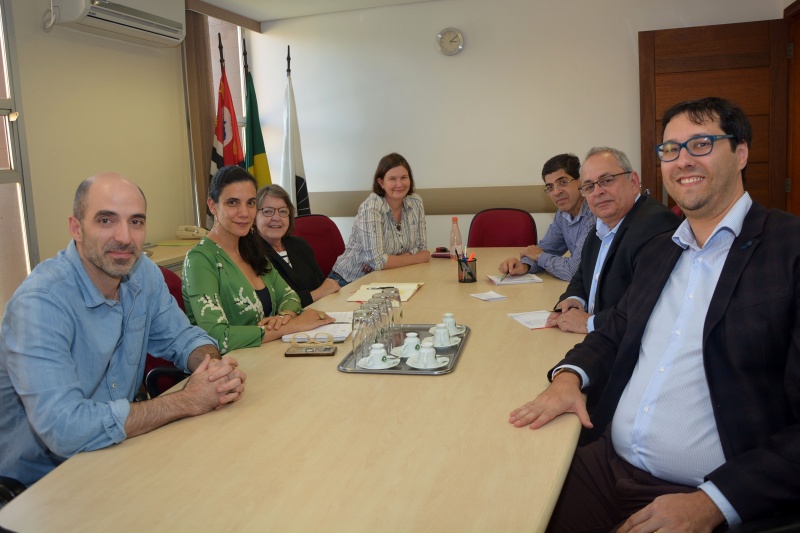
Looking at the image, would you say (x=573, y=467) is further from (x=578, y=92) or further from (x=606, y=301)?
(x=578, y=92)

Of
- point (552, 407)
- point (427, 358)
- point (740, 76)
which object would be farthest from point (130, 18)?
point (740, 76)

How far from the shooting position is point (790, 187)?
5363mm

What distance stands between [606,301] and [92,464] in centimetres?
180

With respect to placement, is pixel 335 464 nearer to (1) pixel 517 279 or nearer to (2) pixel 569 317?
(2) pixel 569 317

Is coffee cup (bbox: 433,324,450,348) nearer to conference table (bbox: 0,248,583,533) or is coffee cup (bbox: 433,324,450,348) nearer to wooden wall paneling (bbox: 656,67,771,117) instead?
conference table (bbox: 0,248,583,533)

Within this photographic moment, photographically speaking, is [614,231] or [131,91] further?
[131,91]

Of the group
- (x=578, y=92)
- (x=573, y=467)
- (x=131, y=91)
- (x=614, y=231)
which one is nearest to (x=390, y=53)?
(x=578, y=92)

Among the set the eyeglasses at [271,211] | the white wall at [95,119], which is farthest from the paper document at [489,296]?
the white wall at [95,119]

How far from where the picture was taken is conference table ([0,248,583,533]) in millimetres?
1262

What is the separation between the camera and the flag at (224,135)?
18.6 feet

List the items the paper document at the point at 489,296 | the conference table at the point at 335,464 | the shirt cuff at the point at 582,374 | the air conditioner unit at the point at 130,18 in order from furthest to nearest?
the air conditioner unit at the point at 130,18
the paper document at the point at 489,296
the shirt cuff at the point at 582,374
the conference table at the point at 335,464

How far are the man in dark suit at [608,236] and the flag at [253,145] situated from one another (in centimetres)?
386

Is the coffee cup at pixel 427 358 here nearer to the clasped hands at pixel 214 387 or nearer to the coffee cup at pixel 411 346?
the coffee cup at pixel 411 346

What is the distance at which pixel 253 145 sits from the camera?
6137 mm
